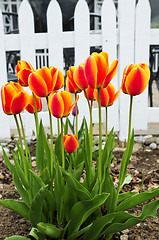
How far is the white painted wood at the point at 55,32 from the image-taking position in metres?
2.27

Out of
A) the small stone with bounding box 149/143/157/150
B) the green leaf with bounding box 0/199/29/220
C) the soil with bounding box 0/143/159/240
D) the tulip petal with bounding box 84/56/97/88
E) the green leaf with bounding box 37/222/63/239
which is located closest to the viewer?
the tulip petal with bounding box 84/56/97/88

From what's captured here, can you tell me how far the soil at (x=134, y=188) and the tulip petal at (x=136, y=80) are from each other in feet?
2.18

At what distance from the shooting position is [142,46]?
93.0 inches

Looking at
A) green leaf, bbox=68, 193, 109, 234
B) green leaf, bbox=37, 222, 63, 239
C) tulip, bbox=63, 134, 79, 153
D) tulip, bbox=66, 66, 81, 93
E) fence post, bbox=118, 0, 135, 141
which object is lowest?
green leaf, bbox=37, 222, 63, 239

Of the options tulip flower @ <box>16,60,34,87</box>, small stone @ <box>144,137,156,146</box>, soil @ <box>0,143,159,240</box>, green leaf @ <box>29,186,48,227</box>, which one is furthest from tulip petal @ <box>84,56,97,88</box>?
small stone @ <box>144,137,156,146</box>

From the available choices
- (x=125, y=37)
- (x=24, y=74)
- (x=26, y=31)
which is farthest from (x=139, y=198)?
(x=26, y=31)

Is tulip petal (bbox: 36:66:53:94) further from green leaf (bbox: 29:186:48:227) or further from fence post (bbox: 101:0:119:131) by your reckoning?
fence post (bbox: 101:0:119:131)

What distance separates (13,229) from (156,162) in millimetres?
1149

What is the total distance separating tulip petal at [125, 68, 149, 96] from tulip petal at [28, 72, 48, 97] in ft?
0.77

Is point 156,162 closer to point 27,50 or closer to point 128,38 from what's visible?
point 128,38

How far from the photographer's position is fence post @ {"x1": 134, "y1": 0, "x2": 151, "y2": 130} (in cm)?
229

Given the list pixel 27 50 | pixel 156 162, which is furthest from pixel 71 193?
pixel 27 50

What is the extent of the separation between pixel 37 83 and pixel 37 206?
373 millimetres

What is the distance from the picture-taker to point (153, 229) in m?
1.28
